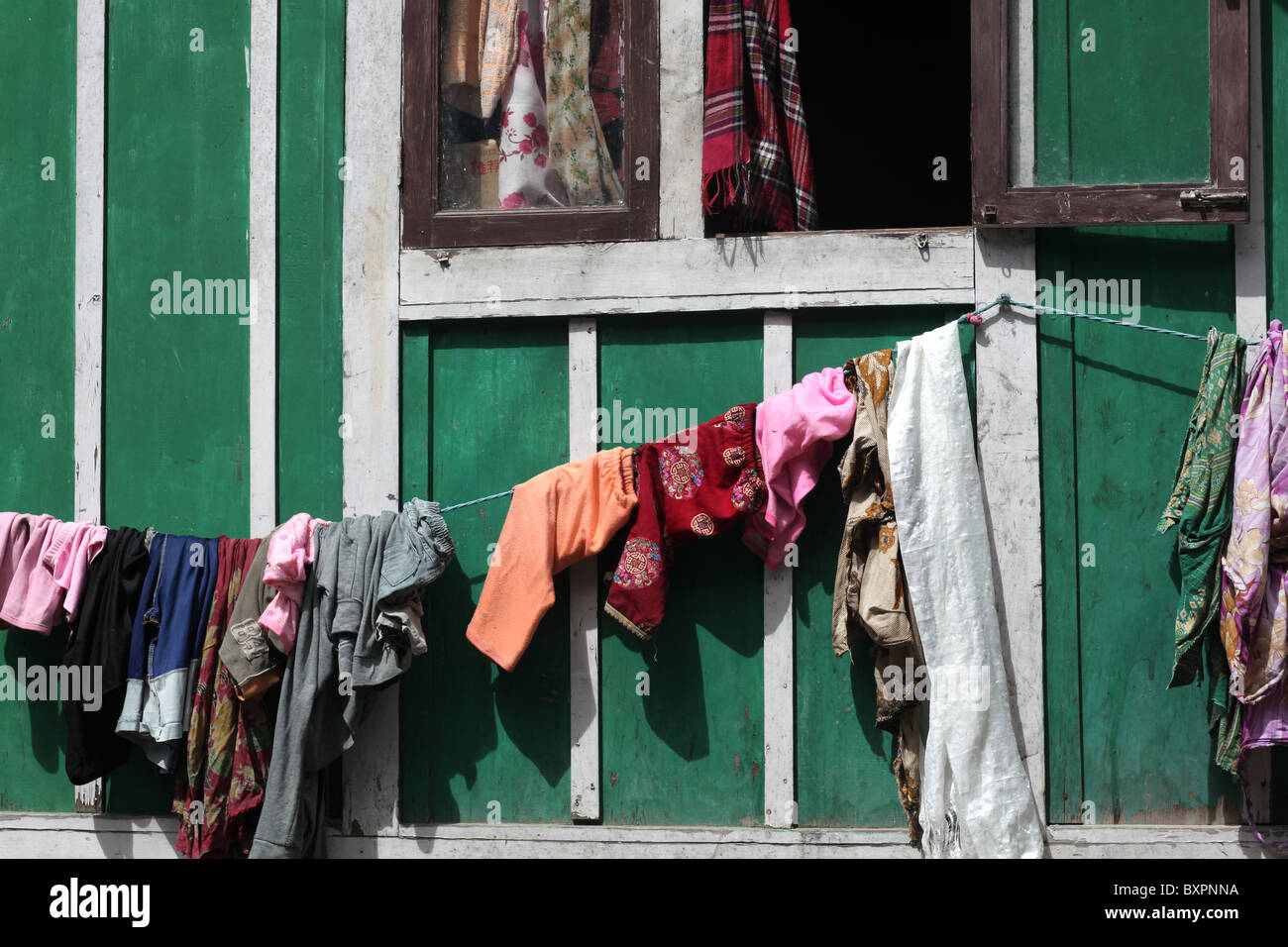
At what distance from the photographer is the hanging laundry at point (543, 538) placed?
13.9 ft

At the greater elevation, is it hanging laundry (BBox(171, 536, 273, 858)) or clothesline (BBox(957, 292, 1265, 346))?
clothesline (BBox(957, 292, 1265, 346))

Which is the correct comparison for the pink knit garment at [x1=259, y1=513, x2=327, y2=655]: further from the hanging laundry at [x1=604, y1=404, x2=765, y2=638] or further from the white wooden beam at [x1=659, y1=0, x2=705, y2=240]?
the white wooden beam at [x1=659, y1=0, x2=705, y2=240]

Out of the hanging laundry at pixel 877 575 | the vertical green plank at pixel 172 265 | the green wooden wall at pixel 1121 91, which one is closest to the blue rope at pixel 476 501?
the vertical green plank at pixel 172 265

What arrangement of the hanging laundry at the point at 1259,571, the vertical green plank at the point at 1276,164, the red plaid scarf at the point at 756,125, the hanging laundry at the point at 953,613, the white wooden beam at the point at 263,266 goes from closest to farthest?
the hanging laundry at the point at 1259,571
the hanging laundry at the point at 953,613
the vertical green plank at the point at 1276,164
the red plaid scarf at the point at 756,125
the white wooden beam at the point at 263,266

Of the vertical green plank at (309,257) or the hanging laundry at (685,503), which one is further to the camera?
the vertical green plank at (309,257)

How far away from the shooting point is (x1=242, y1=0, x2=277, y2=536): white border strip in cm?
458

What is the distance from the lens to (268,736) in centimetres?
437

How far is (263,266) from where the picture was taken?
15.1ft

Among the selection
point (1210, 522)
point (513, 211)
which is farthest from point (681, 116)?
point (1210, 522)

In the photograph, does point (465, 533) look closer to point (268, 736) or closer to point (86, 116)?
point (268, 736)

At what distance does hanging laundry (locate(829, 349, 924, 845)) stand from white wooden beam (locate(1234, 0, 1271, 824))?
111cm

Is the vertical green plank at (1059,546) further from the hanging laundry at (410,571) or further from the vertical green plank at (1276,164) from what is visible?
the hanging laundry at (410,571)

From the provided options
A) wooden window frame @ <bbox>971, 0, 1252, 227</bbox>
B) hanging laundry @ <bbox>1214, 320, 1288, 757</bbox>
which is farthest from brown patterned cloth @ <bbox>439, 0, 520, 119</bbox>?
hanging laundry @ <bbox>1214, 320, 1288, 757</bbox>

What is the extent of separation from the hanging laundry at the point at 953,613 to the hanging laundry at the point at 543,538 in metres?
0.95
